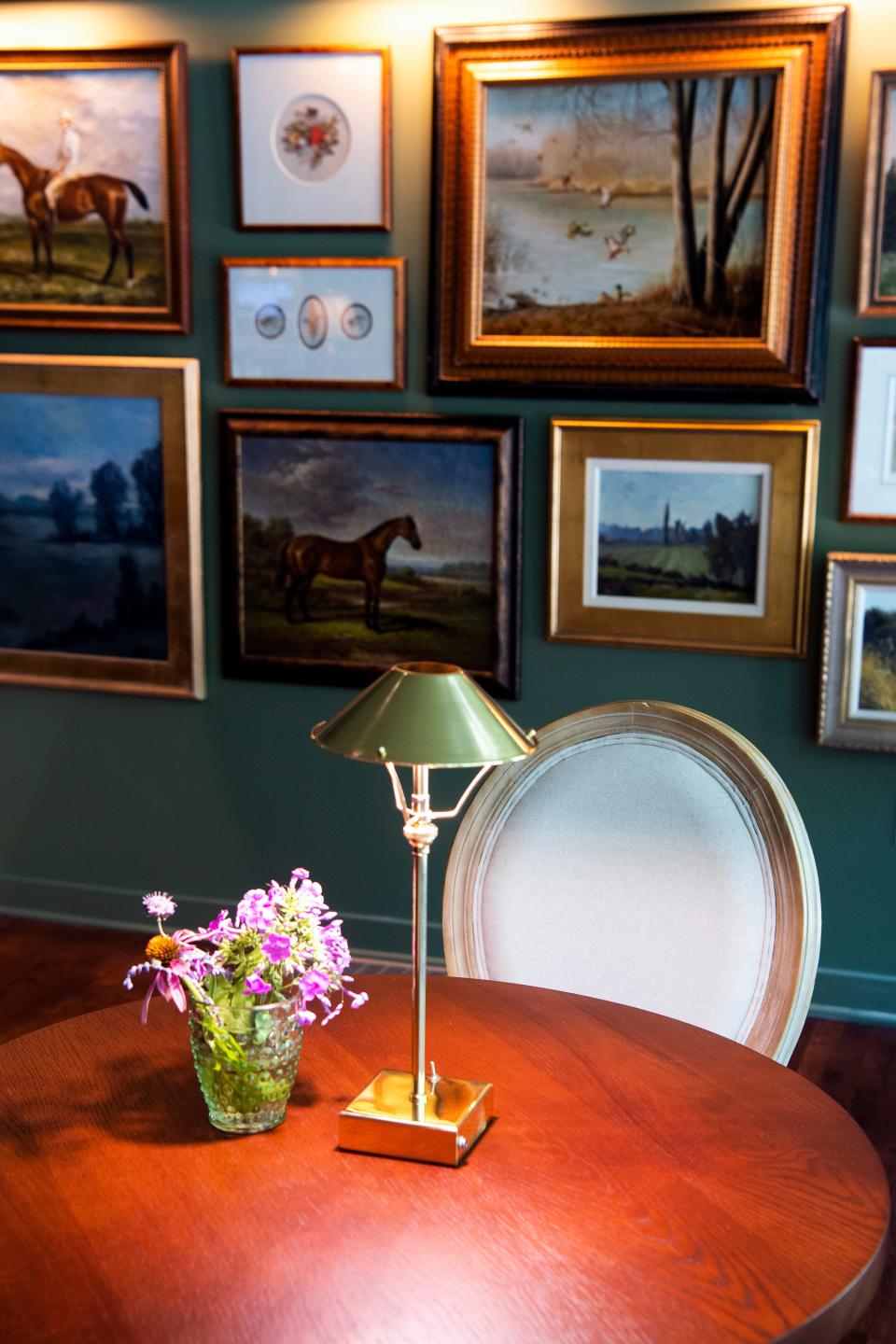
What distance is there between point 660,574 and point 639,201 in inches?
37.8

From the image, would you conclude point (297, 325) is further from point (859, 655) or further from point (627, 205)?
point (859, 655)

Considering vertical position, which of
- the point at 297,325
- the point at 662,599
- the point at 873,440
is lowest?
the point at 662,599

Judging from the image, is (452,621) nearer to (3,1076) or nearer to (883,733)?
(883,733)

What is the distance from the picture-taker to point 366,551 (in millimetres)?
3887

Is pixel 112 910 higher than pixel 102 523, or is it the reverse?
pixel 102 523

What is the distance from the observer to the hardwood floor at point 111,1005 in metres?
3.22

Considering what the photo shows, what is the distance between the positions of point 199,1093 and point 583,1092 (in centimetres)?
46

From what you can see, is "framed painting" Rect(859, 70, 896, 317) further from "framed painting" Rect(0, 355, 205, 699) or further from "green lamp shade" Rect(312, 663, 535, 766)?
"green lamp shade" Rect(312, 663, 535, 766)

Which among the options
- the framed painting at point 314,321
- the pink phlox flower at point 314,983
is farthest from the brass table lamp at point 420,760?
the framed painting at point 314,321

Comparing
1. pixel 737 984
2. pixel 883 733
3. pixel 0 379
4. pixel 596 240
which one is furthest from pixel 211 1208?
pixel 0 379

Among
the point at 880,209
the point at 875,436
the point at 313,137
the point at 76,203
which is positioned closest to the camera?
the point at 880,209

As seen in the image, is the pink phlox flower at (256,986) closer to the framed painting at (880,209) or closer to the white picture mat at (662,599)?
the white picture mat at (662,599)

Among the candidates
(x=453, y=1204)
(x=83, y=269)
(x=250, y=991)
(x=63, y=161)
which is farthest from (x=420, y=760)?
(x=63, y=161)

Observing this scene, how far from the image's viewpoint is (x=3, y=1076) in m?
1.67
